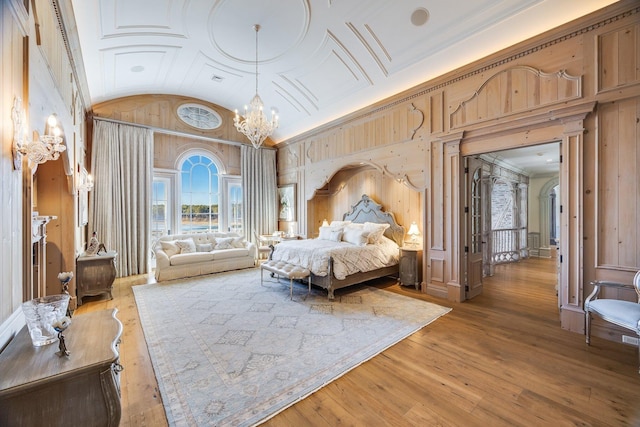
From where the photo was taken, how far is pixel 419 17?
12.2ft

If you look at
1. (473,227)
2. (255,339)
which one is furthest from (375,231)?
(255,339)

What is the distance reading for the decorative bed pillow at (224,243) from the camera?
21.0 ft

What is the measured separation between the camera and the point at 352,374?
92.4 inches

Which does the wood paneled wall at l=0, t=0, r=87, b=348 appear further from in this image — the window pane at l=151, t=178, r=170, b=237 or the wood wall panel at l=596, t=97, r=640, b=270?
the wood wall panel at l=596, t=97, r=640, b=270

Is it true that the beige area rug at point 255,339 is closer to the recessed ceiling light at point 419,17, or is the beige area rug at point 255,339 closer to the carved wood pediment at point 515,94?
the carved wood pediment at point 515,94

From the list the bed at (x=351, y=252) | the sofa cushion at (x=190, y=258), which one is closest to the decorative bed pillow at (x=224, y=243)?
the sofa cushion at (x=190, y=258)

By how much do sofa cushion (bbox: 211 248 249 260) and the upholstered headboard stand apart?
8.44ft

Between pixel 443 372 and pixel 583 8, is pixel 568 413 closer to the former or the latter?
pixel 443 372

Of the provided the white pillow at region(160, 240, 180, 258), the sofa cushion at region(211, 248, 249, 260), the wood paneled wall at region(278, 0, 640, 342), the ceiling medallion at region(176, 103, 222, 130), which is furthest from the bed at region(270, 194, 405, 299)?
the ceiling medallion at region(176, 103, 222, 130)

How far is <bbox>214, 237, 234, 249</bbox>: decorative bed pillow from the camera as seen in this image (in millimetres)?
6410

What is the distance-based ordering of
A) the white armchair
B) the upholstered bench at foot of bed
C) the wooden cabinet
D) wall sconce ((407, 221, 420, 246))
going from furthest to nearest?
wall sconce ((407, 221, 420, 246)), the upholstered bench at foot of bed, the white armchair, the wooden cabinet

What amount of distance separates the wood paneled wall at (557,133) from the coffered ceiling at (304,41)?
0.89 feet

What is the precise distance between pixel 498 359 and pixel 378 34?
4.47 m

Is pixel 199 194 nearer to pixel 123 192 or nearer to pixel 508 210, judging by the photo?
pixel 123 192
